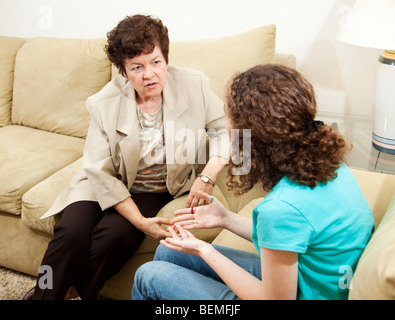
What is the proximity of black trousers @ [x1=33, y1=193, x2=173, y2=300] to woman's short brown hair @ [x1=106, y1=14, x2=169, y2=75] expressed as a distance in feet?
1.97

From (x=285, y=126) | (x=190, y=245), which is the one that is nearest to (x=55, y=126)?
(x=190, y=245)

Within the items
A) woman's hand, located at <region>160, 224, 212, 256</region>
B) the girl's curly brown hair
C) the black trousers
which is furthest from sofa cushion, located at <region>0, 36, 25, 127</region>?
the girl's curly brown hair

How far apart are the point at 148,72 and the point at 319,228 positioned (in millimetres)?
879

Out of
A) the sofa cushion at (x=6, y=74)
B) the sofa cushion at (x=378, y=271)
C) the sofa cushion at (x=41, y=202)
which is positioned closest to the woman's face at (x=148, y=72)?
the sofa cushion at (x=41, y=202)

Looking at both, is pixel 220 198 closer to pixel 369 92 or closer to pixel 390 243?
pixel 390 243

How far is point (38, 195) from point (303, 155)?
3.76 feet

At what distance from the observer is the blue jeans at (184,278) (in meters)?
0.99

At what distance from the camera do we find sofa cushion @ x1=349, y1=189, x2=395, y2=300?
67cm

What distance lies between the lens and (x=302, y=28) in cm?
196

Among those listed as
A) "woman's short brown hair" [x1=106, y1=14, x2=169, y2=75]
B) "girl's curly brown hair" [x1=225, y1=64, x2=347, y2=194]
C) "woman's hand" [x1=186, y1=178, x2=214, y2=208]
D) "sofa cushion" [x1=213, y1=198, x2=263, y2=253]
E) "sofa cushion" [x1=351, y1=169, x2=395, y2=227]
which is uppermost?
"woman's short brown hair" [x1=106, y1=14, x2=169, y2=75]

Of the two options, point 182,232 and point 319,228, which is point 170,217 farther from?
point 319,228

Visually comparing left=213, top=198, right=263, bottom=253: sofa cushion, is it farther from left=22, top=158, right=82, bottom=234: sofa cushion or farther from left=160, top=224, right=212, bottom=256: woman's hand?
left=22, top=158, right=82, bottom=234: sofa cushion

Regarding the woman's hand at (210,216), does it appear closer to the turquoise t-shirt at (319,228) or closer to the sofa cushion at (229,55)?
the turquoise t-shirt at (319,228)
